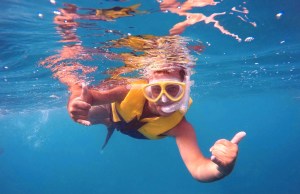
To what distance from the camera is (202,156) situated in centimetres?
549

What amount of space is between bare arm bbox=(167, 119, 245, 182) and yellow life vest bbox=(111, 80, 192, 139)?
0.24 metres

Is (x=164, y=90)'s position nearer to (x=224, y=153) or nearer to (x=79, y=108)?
(x=79, y=108)

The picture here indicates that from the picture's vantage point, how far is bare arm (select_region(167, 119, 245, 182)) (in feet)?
13.2

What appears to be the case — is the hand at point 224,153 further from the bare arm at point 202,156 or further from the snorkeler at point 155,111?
the snorkeler at point 155,111

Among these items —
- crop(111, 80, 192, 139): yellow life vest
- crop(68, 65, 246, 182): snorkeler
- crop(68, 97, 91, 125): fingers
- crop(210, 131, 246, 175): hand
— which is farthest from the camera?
crop(111, 80, 192, 139): yellow life vest

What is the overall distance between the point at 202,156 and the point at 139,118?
216 cm

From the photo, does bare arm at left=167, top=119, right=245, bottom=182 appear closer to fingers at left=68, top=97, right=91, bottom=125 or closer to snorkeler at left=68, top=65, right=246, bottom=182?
snorkeler at left=68, top=65, right=246, bottom=182

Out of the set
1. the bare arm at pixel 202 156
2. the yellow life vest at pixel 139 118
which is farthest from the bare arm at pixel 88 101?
the bare arm at pixel 202 156

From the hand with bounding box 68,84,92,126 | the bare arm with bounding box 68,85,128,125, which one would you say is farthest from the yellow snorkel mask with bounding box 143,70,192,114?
the hand with bounding box 68,84,92,126

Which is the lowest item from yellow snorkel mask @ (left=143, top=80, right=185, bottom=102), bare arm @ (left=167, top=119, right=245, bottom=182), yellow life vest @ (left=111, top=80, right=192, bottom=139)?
bare arm @ (left=167, top=119, right=245, bottom=182)

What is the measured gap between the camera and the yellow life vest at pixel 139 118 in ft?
21.6

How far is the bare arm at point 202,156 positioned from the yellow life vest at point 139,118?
0.24 meters

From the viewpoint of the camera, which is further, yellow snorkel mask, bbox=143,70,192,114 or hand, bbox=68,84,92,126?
yellow snorkel mask, bbox=143,70,192,114

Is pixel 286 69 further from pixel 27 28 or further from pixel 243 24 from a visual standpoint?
pixel 27 28
